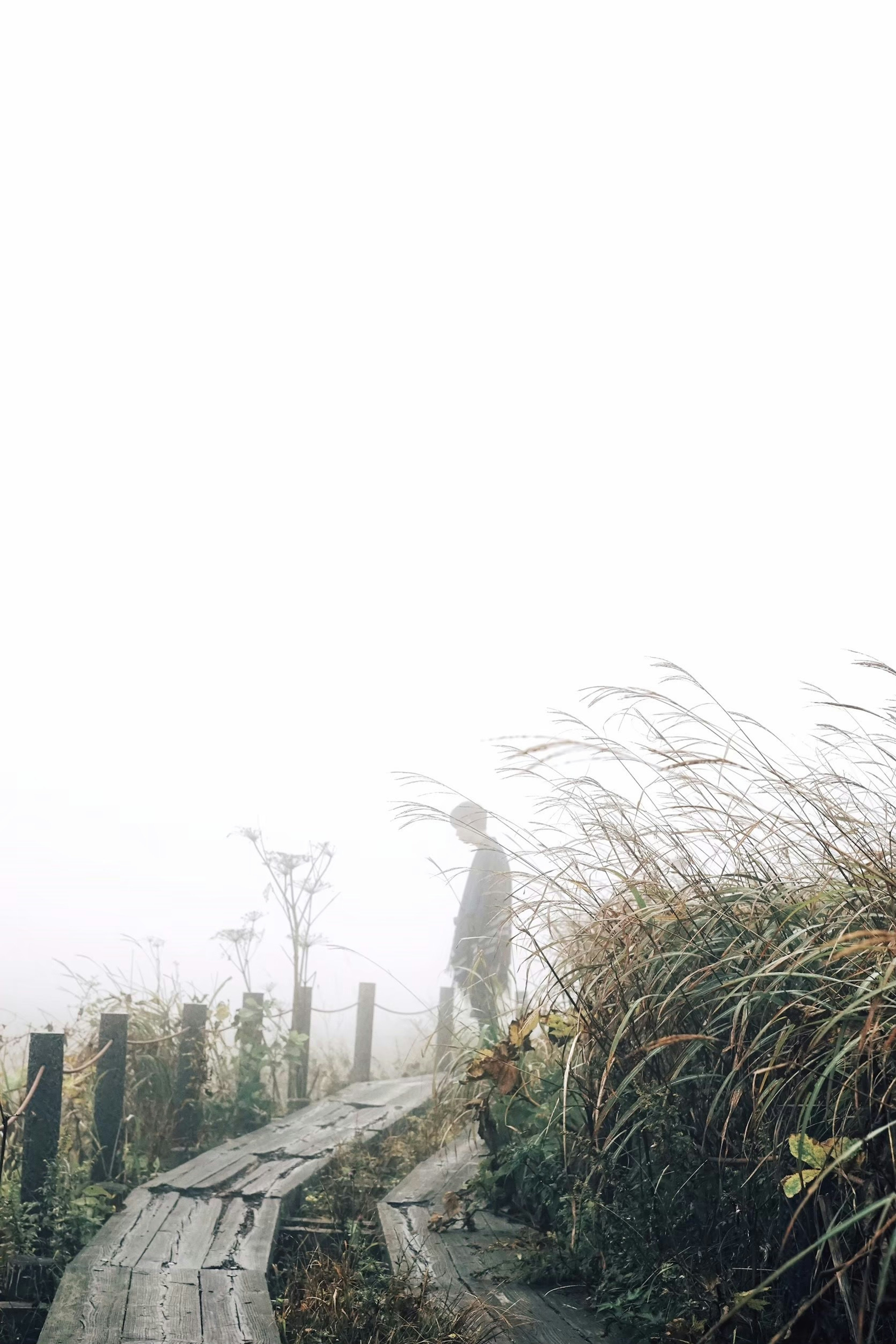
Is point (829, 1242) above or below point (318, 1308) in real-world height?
above

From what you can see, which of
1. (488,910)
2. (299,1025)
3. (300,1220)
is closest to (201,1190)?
(300,1220)

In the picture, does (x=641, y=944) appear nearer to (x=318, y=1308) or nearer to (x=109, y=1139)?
(x=318, y=1308)

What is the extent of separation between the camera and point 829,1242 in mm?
2648

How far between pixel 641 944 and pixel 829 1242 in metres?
0.97

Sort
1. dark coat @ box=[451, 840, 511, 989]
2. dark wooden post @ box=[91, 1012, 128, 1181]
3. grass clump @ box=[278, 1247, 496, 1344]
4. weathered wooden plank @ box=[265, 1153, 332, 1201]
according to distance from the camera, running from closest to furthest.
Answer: grass clump @ box=[278, 1247, 496, 1344] → weathered wooden plank @ box=[265, 1153, 332, 1201] → dark wooden post @ box=[91, 1012, 128, 1181] → dark coat @ box=[451, 840, 511, 989]

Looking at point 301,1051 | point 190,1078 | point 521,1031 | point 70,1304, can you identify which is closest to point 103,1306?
point 70,1304

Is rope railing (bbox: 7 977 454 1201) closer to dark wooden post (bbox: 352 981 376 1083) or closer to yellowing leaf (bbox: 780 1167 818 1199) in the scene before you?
dark wooden post (bbox: 352 981 376 1083)

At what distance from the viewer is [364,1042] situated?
1124cm

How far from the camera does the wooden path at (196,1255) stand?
3.80m

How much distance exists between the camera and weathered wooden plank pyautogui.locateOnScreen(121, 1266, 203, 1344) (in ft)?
12.2

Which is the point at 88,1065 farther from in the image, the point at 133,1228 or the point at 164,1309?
the point at 164,1309

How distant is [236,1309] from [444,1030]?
5.74m

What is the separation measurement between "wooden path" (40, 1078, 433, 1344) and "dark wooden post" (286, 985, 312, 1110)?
1.53 meters

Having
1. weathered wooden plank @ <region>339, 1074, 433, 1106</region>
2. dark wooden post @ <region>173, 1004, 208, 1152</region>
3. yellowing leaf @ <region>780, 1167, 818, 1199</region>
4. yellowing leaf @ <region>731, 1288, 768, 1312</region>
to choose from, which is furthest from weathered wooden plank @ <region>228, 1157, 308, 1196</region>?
yellowing leaf @ <region>780, 1167, 818, 1199</region>
